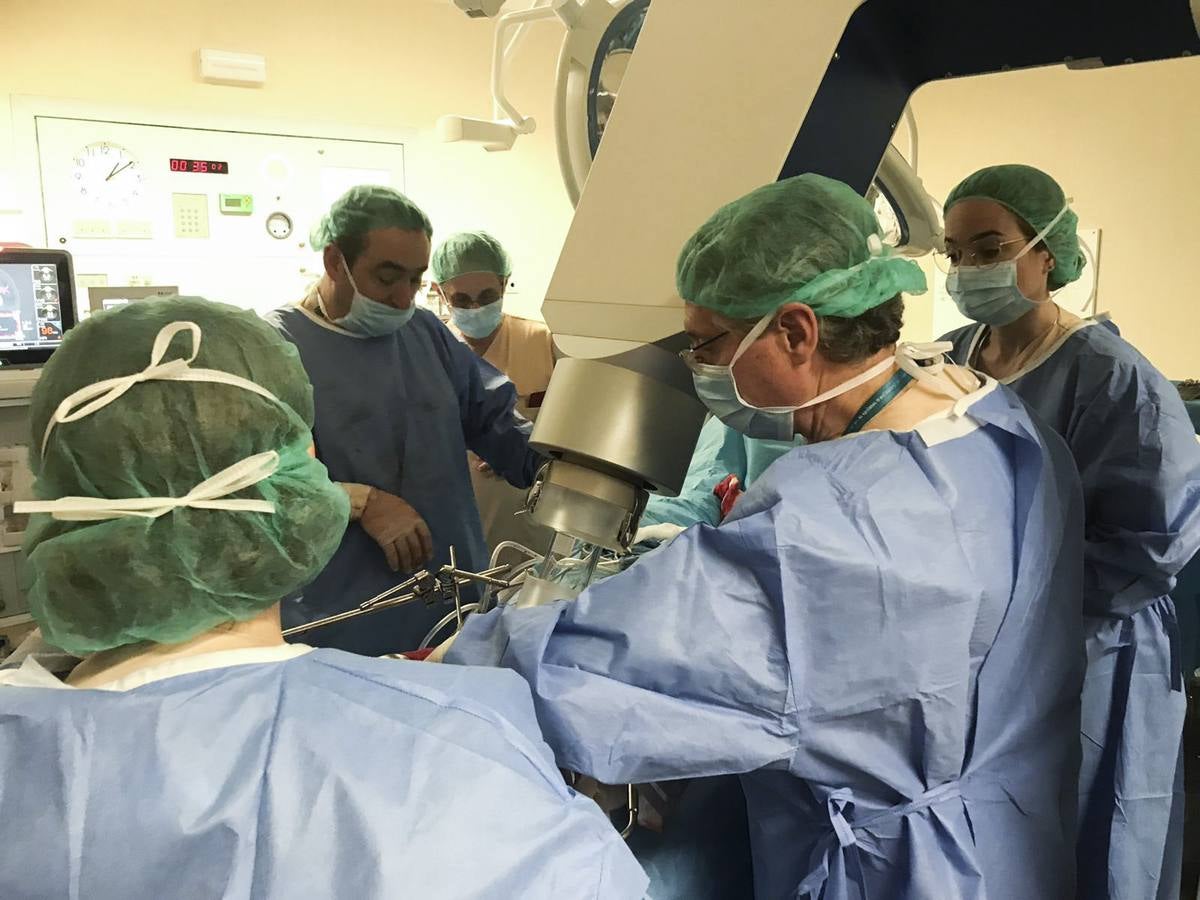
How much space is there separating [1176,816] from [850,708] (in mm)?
1022

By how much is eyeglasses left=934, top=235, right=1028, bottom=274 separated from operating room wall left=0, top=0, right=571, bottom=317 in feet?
6.69

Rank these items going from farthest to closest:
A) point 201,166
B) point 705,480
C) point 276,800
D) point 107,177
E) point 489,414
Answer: point 201,166 < point 107,177 < point 489,414 < point 705,480 < point 276,800

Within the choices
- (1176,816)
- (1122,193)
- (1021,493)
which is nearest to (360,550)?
(1021,493)

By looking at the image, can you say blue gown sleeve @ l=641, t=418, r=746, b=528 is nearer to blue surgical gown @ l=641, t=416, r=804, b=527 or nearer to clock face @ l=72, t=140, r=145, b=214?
blue surgical gown @ l=641, t=416, r=804, b=527

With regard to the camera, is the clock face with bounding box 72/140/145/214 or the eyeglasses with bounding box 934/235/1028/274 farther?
the clock face with bounding box 72/140/145/214

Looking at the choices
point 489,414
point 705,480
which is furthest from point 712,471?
point 489,414

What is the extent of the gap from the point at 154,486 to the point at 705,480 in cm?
103

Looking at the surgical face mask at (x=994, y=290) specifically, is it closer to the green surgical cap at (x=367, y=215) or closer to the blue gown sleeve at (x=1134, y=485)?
the blue gown sleeve at (x=1134, y=485)

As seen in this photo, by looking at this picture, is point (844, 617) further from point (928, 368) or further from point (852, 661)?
point (928, 368)

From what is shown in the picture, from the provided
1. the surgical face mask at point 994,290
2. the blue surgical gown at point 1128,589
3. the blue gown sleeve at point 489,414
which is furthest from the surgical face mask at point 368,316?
the blue surgical gown at point 1128,589

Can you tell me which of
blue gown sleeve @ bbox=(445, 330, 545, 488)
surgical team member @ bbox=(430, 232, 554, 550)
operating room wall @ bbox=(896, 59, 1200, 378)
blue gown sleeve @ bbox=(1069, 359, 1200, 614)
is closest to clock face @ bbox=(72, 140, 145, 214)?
surgical team member @ bbox=(430, 232, 554, 550)

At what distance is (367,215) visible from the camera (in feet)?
5.02

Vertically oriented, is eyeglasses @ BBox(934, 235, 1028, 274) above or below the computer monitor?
above

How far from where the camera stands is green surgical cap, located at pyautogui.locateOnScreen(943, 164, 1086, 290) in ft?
5.12
